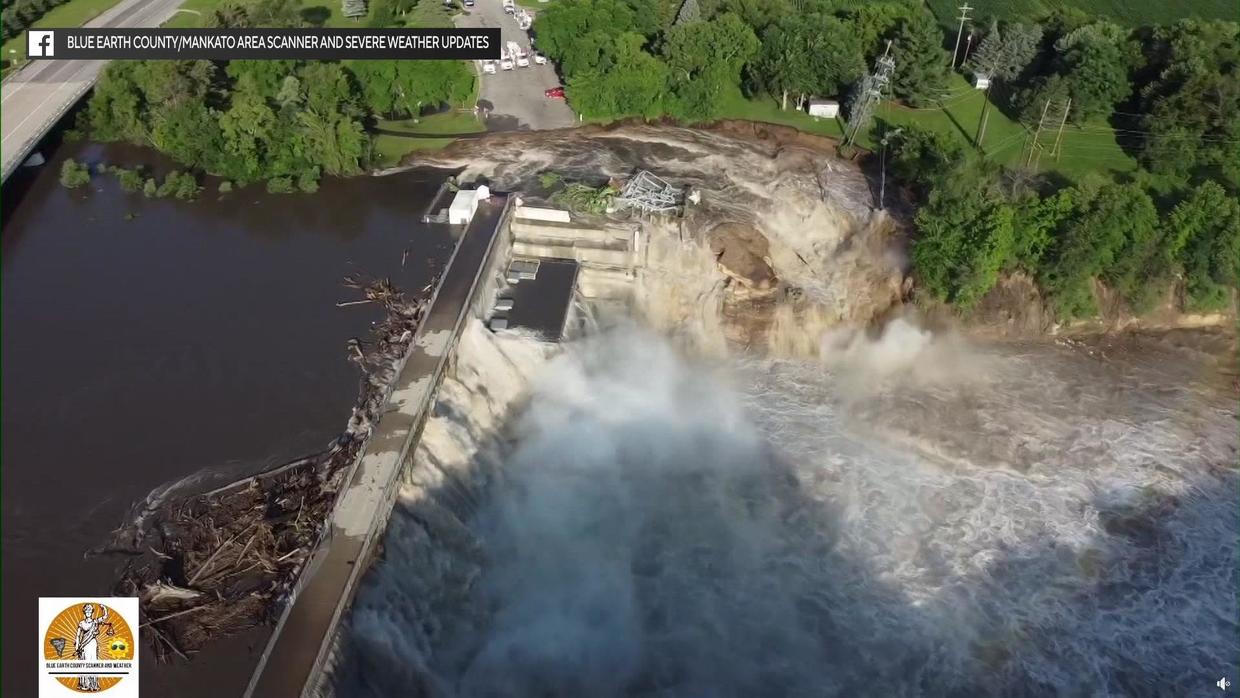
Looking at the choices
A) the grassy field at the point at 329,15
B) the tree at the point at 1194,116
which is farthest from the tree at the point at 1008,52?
the grassy field at the point at 329,15

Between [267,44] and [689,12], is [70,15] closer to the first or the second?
[267,44]

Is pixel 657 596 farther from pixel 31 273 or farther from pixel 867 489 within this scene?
pixel 31 273

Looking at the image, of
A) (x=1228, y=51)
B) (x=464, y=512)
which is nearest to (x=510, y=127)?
(x=464, y=512)

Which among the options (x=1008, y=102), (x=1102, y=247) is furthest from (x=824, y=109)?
(x=1102, y=247)

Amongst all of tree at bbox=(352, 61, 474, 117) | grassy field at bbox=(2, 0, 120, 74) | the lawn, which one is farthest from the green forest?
grassy field at bbox=(2, 0, 120, 74)

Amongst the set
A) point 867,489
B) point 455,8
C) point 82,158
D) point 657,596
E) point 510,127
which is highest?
point 455,8

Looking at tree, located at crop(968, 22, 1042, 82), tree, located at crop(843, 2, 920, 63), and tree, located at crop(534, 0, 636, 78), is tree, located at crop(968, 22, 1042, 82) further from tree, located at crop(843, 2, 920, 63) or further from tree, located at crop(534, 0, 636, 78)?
tree, located at crop(534, 0, 636, 78)
